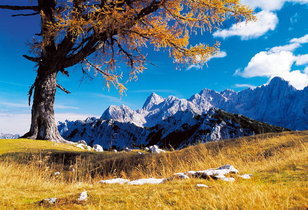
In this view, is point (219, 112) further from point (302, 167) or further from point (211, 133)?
point (302, 167)

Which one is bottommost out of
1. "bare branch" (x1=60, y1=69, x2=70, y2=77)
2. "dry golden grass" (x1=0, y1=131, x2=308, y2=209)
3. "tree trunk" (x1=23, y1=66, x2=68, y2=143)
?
"dry golden grass" (x1=0, y1=131, x2=308, y2=209)

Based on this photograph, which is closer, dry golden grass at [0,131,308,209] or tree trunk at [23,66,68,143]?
dry golden grass at [0,131,308,209]

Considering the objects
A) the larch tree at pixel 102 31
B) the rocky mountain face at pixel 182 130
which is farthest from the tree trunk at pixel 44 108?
the rocky mountain face at pixel 182 130

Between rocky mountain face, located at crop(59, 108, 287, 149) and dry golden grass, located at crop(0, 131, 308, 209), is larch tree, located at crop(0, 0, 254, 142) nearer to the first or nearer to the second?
dry golden grass, located at crop(0, 131, 308, 209)

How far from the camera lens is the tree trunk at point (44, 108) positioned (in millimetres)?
13852

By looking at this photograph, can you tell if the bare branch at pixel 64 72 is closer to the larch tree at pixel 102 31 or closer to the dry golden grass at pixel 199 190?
the larch tree at pixel 102 31

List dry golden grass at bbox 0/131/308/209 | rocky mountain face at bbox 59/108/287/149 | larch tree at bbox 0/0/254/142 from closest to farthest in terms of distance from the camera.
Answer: dry golden grass at bbox 0/131/308/209 < larch tree at bbox 0/0/254/142 < rocky mountain face at bbox 59/108/287/149

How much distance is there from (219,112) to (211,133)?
26.0m

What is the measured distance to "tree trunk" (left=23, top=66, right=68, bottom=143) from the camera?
13.9 m

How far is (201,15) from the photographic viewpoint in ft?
40.2

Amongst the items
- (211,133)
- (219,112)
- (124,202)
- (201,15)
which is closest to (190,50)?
(201,15)

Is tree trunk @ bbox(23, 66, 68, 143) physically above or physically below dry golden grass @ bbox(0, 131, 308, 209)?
above

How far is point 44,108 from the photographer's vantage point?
13.9 metres

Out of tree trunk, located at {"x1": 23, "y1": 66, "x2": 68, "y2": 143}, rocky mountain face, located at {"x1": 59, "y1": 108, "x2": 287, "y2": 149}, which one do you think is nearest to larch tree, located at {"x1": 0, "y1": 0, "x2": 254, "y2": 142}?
tree trunk, located at {"x1": 23, "y1": 66, "x2": 68, "y2": 143}
